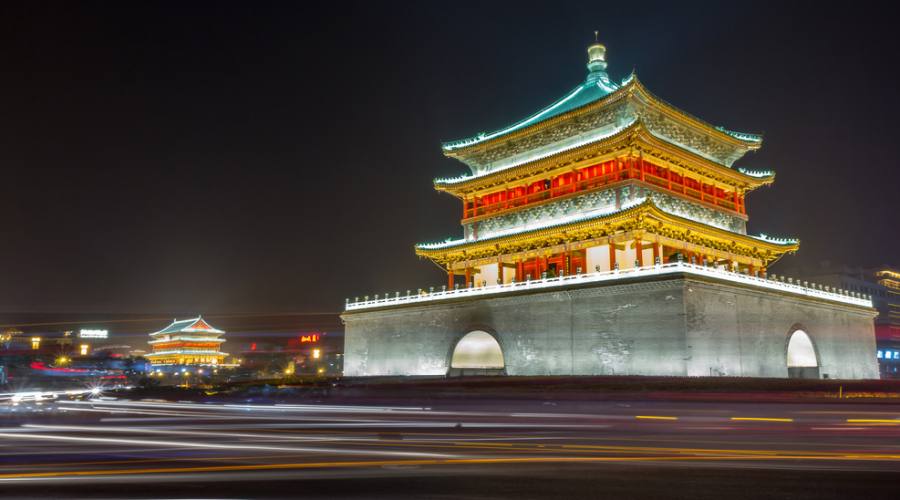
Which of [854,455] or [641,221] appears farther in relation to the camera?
[641,221]

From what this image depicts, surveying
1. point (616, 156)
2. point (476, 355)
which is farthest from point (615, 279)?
point (476, 355)

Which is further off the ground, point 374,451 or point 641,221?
point 641,221

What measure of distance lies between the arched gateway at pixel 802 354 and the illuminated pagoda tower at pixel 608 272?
0.07 meters

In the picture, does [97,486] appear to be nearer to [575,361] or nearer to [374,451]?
[374,451]

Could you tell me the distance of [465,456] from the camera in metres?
8.27

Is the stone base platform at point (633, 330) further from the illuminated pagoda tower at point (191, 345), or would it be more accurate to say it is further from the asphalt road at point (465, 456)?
the illuminated pagoda tower at point (191, 345)

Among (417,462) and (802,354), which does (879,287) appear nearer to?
(802,354)

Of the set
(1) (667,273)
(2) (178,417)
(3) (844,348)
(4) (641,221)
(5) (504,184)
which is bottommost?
(2) (178,417)

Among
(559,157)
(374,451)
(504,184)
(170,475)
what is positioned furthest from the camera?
(504,184)

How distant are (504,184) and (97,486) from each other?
89.6 ft

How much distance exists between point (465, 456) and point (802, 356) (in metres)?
26.5

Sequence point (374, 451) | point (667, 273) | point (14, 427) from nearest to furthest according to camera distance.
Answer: point (374, 451)
point (14, 427)
point (667, 273)

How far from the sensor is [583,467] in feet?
24.5

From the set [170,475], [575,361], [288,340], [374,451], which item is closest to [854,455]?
[374,451]
